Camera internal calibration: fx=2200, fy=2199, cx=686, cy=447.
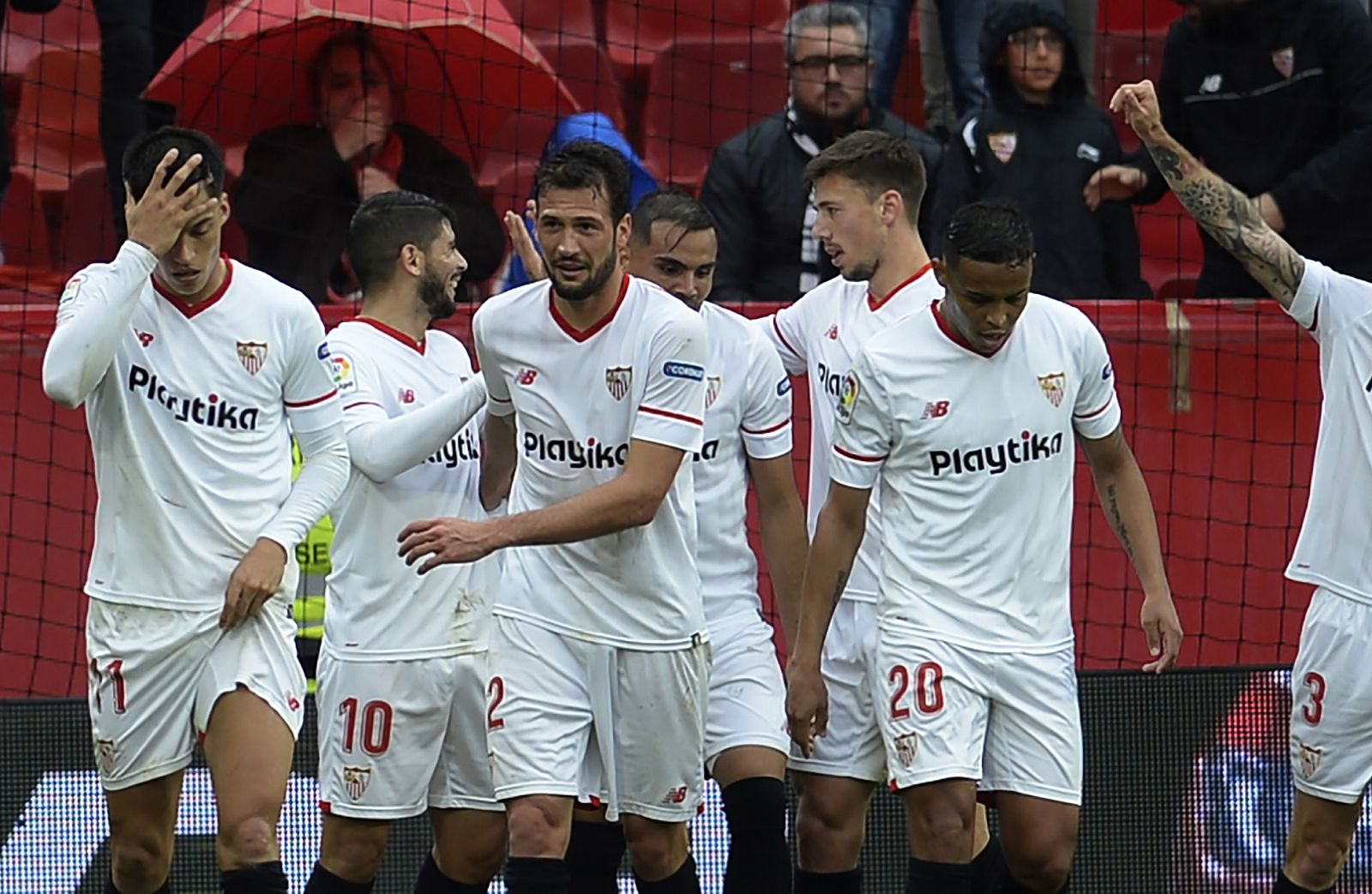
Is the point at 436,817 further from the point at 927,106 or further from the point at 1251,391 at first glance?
the point at 927,106

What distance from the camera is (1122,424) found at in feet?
25.2

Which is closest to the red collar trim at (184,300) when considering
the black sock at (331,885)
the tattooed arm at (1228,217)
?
the black sock at (331,885)

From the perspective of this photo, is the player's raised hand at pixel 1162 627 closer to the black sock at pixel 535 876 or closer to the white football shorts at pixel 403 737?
the black sock at pixel 535 876

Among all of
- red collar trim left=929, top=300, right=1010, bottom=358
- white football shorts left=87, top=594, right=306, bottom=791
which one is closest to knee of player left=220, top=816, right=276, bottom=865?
white football shorts left=87, top=594, right=306, bottom=791

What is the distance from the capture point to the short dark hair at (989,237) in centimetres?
548

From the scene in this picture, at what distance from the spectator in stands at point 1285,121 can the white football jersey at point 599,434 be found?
3.17 metres

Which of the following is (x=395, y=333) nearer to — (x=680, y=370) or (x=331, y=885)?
(x=680, y=370)

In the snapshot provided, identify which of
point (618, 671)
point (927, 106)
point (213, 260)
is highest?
point (927, 106)

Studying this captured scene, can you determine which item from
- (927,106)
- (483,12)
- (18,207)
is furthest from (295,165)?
(927,106)

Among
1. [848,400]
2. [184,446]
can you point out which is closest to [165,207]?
[184,446]

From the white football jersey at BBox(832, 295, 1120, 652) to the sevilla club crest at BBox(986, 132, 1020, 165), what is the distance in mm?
2579

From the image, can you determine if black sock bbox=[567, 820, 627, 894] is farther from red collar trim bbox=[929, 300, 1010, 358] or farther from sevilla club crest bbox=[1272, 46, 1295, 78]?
sevilla club crest bbox=[1272, 46, 1295, 78]

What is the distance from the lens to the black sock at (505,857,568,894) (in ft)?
17.3

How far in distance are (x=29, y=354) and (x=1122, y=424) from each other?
12.5 ft
